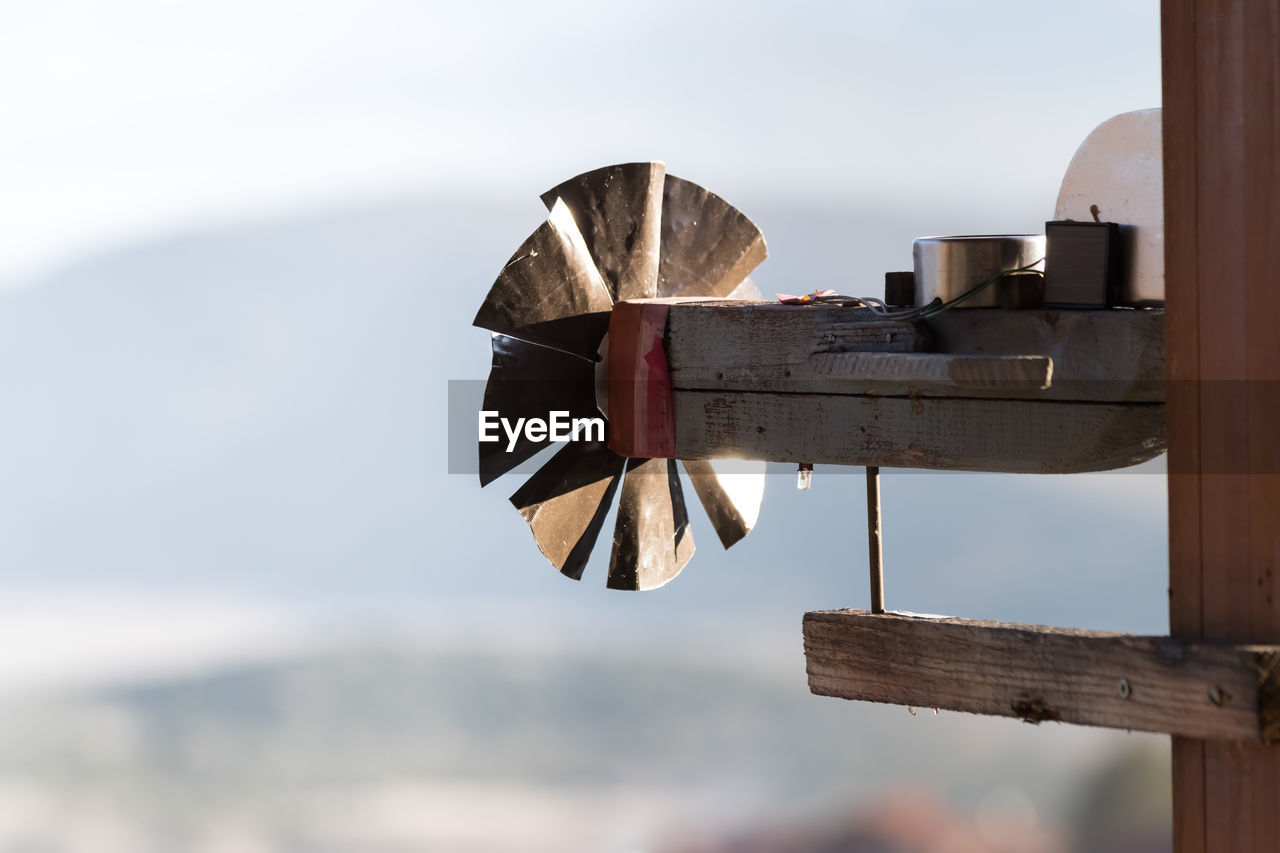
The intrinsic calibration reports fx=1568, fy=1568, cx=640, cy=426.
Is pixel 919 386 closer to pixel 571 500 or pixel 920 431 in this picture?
pixel 920 431

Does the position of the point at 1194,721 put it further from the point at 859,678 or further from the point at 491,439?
the point at 491,439

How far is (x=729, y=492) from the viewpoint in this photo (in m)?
A: 2.88

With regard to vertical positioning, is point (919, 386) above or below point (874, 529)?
above

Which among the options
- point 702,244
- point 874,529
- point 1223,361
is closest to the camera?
point 1223,361

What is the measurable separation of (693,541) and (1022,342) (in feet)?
3.25

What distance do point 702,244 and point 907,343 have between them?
2.35ft

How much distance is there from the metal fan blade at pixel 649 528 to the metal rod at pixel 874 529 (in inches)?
20.8

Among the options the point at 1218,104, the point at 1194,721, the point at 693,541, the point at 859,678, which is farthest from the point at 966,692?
the point at 693,541

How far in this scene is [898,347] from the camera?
212cm

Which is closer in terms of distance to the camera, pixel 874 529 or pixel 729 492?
pixel 874 529

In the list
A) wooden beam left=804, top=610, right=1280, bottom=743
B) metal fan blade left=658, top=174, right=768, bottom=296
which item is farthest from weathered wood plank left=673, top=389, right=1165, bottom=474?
metal fan blade left=658, top=174, right=768, bottom=296

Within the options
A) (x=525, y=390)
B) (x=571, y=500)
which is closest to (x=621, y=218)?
(x=525, y=390)

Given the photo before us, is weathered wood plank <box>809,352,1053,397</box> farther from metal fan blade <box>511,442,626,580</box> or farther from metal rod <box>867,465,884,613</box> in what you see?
metal fan blade <box>511,442,626,580</box>

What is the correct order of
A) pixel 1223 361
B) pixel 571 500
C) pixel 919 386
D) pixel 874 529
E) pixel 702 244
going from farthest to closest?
1. pixel 702 244
2. pixel 571 500
3. pixel 874 529
4. pixel 919 386
5. pixel 1223 361
